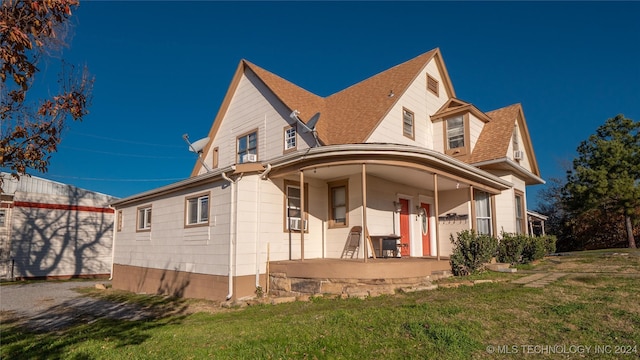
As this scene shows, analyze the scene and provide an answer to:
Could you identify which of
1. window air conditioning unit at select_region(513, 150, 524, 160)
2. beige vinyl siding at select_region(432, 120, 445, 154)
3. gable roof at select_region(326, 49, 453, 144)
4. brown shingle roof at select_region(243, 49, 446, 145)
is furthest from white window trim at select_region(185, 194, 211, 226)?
window air conditioning unit at select_region(513, 150, 524, 160)

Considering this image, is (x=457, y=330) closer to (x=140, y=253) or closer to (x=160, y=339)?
(x=160, y=339)

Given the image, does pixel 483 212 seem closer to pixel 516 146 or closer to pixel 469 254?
pixel 516 146

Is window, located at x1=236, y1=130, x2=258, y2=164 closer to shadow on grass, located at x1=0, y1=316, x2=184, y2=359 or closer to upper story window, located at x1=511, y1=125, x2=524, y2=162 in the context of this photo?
shadow on grass, located at x1=0, y1=316, x2=184, y2=359

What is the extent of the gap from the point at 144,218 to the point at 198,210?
4233mm

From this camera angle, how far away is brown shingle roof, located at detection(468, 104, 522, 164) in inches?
580

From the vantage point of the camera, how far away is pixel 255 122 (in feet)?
49.9

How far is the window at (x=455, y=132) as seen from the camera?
51.1 feet

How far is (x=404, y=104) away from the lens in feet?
47.3

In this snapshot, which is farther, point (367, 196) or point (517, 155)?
point (517, 155)

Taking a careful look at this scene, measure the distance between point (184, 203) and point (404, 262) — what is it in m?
7.00

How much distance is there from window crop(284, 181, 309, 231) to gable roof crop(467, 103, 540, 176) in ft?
22.4

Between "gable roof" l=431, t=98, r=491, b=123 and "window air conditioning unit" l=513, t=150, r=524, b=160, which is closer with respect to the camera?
"gable roof" l=431, t=98, r=491, b=123

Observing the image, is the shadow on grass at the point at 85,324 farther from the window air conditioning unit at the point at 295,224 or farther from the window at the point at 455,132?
the window at the point at 455,132

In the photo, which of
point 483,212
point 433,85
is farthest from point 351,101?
point 483,212
